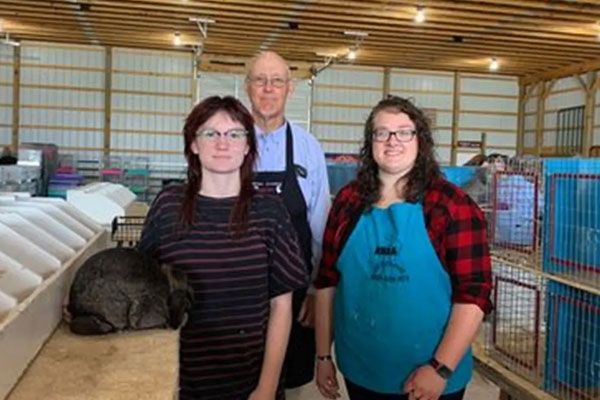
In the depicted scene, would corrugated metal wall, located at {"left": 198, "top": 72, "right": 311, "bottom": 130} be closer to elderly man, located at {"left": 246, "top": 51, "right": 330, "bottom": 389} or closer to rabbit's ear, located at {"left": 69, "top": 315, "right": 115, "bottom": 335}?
elderly man, located at {"left": 246, "top": 51, "right": 330, "bottom": 389}

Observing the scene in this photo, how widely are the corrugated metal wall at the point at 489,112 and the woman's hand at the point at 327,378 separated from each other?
51.3 ft

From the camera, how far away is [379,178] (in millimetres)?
1877

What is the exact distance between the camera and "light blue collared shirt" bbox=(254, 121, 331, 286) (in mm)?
2438

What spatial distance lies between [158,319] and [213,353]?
196 millimetres

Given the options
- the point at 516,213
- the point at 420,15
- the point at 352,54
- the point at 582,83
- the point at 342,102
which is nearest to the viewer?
the point at 516,213

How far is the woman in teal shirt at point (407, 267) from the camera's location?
5.74 ft

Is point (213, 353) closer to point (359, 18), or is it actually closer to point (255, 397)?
point (255, 397)

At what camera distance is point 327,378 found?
2061mm

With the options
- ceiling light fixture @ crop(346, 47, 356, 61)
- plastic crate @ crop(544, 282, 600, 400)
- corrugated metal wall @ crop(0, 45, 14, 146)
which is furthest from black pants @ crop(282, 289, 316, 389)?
corrugated metal wall @ crop(0, 45, 14, 146)

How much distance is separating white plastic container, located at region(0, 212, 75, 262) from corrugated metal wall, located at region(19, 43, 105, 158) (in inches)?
565

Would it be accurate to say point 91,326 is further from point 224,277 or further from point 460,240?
point 460,240

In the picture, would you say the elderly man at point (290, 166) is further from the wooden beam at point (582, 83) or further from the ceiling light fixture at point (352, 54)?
the wooden beam at point (582, 83)

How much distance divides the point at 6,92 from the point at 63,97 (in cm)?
122

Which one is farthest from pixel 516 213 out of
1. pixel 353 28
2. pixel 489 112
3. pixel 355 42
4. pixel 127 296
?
pixel 489 112
